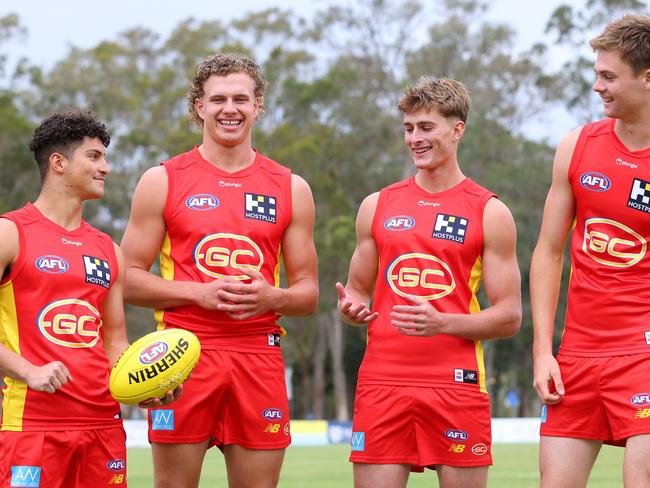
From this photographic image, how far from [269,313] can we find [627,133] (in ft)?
7.80

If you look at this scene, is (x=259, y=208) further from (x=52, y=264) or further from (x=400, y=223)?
(x=52, y=264)

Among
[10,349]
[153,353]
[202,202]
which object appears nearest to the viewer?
[153,353]

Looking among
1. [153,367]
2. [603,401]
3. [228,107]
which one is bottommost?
[603,401]

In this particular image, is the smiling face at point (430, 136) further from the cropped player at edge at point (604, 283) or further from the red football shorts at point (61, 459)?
the red football shorts at point (61, 459)

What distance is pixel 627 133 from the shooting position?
6223 millimetres

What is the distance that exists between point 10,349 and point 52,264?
0.53 m

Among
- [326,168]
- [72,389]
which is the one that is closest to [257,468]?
[72,389]

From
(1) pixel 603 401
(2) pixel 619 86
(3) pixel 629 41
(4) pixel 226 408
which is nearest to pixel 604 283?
(1) pixel 603 401

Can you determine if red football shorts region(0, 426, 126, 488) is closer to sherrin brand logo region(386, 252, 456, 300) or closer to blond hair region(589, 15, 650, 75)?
sherrin brand logo region(386, 252, 456, 300)

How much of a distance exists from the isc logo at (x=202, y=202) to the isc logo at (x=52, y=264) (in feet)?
2.86

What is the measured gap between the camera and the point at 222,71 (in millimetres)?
7055

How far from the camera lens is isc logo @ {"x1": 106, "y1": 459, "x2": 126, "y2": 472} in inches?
253

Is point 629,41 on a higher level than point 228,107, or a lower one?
higher

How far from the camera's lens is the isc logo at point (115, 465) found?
21.1 ft
